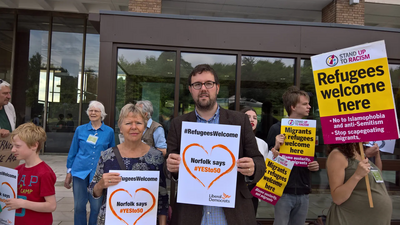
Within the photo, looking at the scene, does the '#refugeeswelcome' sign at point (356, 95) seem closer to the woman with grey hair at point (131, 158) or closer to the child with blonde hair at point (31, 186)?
the woman with grey hair at point (131, 158)

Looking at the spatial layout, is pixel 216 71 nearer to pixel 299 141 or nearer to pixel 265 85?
pixel 265 85

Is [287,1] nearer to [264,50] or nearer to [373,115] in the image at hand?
[264,50]

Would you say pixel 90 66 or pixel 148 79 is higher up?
pixel 90 66

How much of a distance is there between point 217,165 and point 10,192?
74.6 inches

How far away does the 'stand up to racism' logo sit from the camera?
234 cm

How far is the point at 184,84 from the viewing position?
5.65m

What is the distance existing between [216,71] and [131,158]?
3.87 metres

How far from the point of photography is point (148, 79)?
574cm

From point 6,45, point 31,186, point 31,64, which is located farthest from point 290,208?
point 6,45

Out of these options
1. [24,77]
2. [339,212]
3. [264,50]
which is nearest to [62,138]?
[24,77]

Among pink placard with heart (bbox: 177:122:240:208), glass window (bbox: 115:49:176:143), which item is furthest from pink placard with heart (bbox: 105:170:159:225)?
glass window (bbox: 115:49:176:143)

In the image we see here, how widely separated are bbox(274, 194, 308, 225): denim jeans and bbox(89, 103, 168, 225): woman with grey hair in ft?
5.25

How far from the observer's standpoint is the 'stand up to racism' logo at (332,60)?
2340 millimetres

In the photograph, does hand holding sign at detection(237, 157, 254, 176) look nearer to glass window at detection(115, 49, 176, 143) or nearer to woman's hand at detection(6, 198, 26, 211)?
woman's hand at detection(6, 198, 26, 211)
